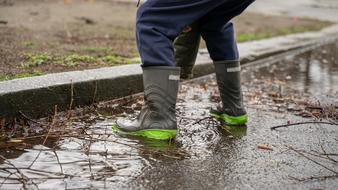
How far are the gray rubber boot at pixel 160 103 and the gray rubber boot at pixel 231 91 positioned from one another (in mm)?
479

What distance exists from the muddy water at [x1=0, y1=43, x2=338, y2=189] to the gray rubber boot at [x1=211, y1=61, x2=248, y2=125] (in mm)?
79

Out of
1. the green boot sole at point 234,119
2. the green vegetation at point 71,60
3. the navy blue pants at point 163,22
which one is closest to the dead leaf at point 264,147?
the green boot sole at point 234,119

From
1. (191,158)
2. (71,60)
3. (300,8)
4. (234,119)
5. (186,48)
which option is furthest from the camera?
(300,8)

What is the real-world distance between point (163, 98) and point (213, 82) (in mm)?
2005

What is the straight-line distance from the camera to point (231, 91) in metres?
3.38

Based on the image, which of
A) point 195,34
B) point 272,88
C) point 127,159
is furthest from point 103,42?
point 127,159

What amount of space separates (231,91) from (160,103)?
0.62m

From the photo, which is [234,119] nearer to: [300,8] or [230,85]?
[230,85]

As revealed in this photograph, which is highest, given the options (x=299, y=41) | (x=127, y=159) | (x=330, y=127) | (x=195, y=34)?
(x=195, y=34)

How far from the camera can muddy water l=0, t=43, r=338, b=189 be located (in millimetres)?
2318

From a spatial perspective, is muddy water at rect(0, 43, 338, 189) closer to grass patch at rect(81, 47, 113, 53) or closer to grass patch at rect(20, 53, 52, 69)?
grass patch at rect(20, 53, 52, 69)

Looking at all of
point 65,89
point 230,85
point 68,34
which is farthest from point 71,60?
point 68,34

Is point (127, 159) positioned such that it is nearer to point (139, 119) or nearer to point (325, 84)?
point (139, 119)

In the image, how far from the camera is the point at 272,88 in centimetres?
473
